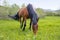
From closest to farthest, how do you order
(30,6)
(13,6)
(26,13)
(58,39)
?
1. (58,39)
2. (30,6)
3. (26,13)
4. (13,6)

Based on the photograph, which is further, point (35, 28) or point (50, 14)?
point (50, 14)

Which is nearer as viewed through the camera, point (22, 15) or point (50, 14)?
point (22, 15)

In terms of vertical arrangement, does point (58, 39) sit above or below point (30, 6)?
below

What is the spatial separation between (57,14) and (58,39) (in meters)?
26.0

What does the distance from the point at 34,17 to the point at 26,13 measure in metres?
1.59

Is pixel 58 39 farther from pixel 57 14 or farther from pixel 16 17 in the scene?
pixel 57 14

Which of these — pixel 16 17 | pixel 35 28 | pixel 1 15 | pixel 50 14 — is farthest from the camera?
pixel 50 14

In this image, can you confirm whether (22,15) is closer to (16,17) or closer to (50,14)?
(16,17)

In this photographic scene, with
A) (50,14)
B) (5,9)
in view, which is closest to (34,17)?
(5,9)

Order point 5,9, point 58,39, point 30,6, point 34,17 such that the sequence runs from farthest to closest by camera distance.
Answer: point 5,9, point 30,6, point 34,17, point 58,39

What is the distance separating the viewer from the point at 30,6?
7895mm

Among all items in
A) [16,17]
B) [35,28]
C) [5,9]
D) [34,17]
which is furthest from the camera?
[5,9]

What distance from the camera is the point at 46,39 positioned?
614cm

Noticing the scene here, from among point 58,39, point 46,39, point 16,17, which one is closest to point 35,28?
point 46,39
